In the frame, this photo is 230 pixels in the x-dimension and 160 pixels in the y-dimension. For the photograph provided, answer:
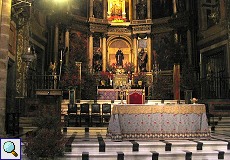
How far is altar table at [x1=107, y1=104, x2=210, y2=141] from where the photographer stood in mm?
7992

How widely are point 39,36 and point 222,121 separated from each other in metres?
11.4

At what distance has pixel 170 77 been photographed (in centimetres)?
1983

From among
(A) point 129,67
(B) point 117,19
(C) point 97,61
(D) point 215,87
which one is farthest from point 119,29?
(D) point 215,87

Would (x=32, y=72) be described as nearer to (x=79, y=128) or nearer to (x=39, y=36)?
(x=39, y=36)

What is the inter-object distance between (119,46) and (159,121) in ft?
48.8

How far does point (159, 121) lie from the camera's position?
813cm

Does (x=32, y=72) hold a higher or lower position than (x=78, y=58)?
lower

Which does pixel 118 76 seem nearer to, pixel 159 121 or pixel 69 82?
pixel 69 82

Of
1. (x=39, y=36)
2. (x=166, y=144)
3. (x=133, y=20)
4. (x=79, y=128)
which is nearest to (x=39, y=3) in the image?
(x=39, y=36)

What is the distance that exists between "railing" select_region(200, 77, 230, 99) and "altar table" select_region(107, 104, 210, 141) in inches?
292

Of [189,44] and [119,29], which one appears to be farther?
[119,29]

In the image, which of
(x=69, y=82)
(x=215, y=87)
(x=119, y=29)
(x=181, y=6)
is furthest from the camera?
(x=119, y=29)

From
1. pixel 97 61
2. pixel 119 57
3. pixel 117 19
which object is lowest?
pixel 97 61

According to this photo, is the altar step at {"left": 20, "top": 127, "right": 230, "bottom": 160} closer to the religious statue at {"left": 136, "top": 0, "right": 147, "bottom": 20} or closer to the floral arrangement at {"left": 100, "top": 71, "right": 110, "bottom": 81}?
the floral arrangement at {"left": 100, "top": 71, "right": 110, "bottom": 81}
